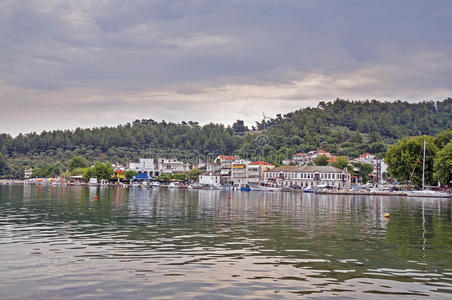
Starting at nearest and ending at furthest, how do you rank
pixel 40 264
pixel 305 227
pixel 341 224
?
pixel 40 264
pixel 305 227
pixel 341 224

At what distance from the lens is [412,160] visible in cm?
9488

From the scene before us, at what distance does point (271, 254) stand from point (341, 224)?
1422 centimetres

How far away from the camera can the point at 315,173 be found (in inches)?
5251

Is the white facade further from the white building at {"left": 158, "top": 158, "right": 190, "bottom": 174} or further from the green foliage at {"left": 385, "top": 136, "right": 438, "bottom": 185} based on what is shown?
the green foliage at {"left": 385, "top": 136, "right": 438, "bottom": 185}

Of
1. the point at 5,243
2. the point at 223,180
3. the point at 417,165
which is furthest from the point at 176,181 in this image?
the point at 5,243

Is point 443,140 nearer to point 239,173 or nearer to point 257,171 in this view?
point 257,171

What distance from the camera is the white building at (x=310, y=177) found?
131750 mm

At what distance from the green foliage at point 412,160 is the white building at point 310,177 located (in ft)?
109

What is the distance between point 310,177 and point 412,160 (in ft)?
140

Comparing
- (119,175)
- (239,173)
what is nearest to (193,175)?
(239,173)

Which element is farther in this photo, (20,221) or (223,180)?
(223,180)

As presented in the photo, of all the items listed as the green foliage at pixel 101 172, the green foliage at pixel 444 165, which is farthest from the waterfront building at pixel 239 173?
the green foliage at pixel 444 165

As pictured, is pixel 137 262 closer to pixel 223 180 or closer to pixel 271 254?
pixel 271 254

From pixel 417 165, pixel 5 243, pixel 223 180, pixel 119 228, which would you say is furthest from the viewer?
pixel 223 180
